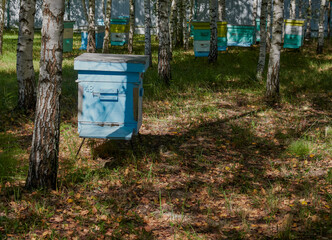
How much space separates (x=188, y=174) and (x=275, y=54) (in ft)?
17.0

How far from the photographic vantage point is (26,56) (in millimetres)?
8766

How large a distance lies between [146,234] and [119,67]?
2.62m

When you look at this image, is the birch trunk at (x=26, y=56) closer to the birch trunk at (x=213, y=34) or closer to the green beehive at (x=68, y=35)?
the birch trunk at (x=213, y=34)

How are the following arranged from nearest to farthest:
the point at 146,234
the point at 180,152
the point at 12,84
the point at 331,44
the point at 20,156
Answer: the point at 146,234
the point at 20,156
the point at 180,152
the point at 12,84
the point at 331,44

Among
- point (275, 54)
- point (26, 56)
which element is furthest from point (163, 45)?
point (26, 56)

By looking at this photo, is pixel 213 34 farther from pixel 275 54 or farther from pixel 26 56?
pixel 26 56

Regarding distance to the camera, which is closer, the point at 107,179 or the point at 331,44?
the point at 107,179

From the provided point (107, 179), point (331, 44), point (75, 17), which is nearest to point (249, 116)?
point (107, 179)

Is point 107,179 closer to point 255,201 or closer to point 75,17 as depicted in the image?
point 255,201

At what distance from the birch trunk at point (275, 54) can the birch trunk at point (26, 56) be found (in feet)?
19.0

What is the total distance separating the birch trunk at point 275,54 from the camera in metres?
9.92

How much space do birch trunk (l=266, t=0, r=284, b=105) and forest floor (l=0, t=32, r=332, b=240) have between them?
370 mm

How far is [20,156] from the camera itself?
6.55 metres

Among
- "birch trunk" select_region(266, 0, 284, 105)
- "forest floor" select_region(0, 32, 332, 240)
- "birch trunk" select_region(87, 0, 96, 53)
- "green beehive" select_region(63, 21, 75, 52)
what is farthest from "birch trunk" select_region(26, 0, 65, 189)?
"green beehive" select_region(63, 21, 75, 52)
